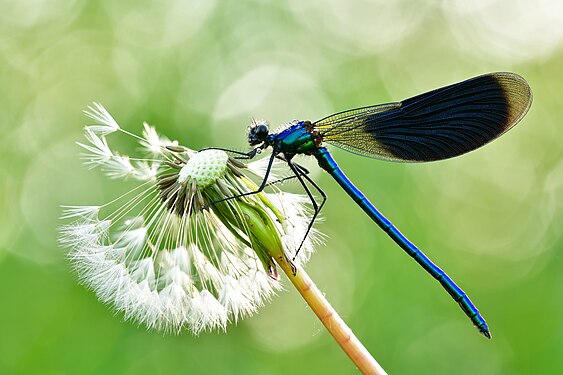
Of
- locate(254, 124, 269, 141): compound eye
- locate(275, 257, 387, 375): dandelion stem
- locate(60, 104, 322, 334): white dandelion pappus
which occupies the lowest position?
locate(275, 257, 387, 375): dandelion stem

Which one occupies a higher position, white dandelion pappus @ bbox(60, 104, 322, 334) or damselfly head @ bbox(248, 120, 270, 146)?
damselfly head @ bbox(248, 120, 270, 146)

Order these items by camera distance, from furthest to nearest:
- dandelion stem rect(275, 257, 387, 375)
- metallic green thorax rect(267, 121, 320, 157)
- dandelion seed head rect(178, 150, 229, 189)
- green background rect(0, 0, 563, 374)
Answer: green background rect(0, 0, 563, 374) → metallic green thorax rect(267, 121, 320, 157) → dandelion seed head rect(178, 150, 229, 189) → dandelion stem rect(275, 257, 387, 375)

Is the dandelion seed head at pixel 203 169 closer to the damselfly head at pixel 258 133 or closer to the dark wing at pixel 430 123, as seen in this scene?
the damselfly head at pixel 258 133

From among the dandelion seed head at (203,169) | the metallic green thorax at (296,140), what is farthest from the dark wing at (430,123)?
the dandelion seed head at (203,169)

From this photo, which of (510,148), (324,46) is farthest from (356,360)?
(324,46)

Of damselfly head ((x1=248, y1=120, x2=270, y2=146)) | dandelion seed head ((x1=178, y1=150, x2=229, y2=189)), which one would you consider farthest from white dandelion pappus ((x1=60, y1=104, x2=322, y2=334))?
damselfly head ((x1=248, y1=120, x2=270, y2=146))

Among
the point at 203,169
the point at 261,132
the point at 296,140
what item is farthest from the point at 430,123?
the point at 203,169

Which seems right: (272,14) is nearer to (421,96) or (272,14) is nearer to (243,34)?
(243,34)

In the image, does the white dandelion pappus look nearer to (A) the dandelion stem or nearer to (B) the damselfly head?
(B) the damselfly head
